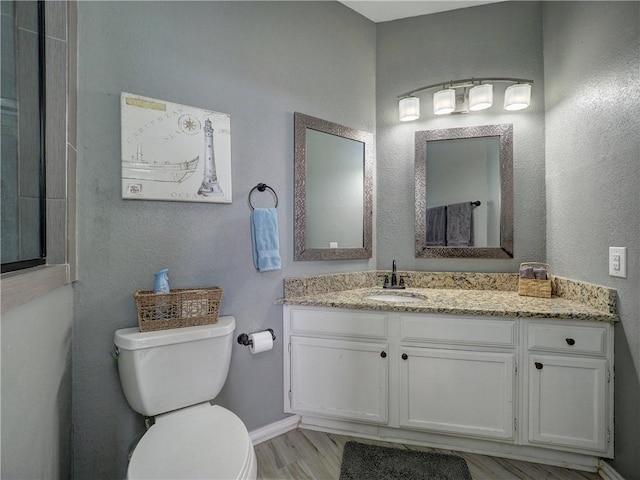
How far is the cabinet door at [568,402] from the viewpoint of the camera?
5.00 ft

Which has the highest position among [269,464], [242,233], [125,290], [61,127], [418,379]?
[61,127]

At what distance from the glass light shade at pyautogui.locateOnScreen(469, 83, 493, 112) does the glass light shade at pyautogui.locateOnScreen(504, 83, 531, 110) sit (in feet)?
0.36

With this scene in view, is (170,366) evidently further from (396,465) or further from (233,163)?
(396,465)

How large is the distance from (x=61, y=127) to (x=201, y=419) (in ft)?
4.06

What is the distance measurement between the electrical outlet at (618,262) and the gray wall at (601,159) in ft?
0.08

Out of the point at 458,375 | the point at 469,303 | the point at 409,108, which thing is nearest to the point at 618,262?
the point at 469,303

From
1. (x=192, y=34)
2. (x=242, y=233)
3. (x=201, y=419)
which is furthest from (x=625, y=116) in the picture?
(x=201, y=419)

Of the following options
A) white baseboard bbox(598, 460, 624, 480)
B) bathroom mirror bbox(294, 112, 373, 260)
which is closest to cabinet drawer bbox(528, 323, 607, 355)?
white baseboard bbox(598, 460, 624, 480)

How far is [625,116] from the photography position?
143 cm

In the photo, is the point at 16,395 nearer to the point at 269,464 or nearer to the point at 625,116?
the point at 269,464

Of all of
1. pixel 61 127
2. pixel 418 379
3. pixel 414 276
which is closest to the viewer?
pixel 61 127

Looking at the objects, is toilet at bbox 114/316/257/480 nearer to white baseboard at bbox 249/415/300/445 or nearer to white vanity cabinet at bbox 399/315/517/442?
white baseboard at bbox 249/415/300/445

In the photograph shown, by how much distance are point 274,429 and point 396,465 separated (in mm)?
690

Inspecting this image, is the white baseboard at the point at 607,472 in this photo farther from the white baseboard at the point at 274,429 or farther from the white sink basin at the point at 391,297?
the white baseboard at the point at 274,429
